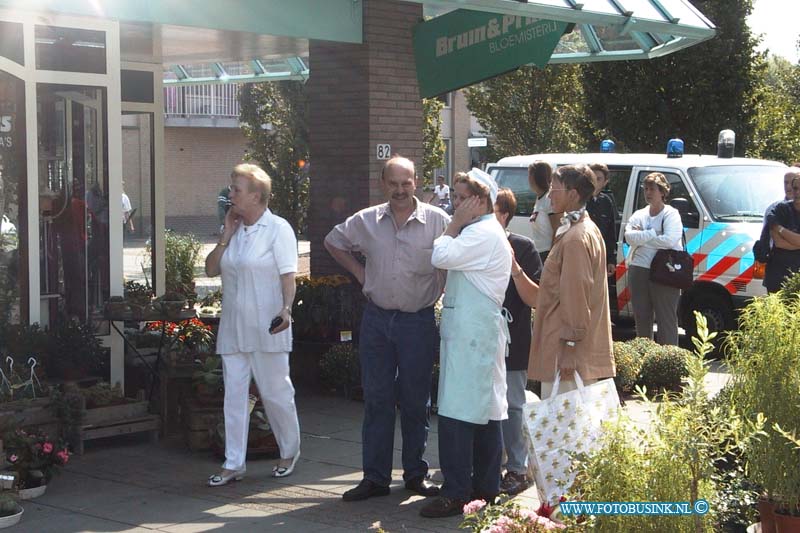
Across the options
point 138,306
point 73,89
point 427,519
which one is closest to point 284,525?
point 427,519

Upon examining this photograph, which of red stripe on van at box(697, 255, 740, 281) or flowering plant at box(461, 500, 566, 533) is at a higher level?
red stripe on van at box(697, 255, 740, 281)

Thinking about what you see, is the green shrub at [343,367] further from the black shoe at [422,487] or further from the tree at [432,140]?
the tree at [432,140]

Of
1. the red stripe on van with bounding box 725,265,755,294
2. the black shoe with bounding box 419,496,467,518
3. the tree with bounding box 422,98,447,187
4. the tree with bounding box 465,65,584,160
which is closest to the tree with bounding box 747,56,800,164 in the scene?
the tree with bounding box 465,65,584,160

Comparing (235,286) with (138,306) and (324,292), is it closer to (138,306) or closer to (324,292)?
(138,306)

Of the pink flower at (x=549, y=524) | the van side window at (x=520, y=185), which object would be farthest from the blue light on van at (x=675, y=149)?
the pink flower at (x=549, y=524)

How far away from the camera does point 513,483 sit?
6668 mm

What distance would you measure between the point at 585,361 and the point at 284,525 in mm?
1821

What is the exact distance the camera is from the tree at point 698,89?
18.9 metres

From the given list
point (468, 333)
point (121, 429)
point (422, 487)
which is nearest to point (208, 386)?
point (121, 429)

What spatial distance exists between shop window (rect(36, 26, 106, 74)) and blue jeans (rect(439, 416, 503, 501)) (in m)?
3.92

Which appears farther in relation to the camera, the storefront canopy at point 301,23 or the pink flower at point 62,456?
the storefront canopy at point 301,23

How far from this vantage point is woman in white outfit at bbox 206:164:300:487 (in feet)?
22.3

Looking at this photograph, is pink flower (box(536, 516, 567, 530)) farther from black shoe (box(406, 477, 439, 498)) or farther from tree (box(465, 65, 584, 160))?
tree (box(465, 65, 584, 160))

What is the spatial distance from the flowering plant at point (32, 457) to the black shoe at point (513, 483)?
8.61ft
